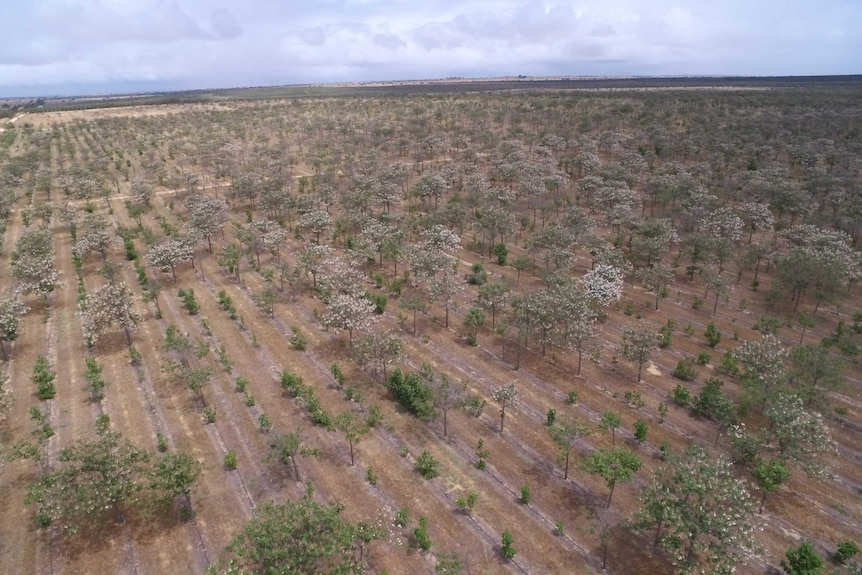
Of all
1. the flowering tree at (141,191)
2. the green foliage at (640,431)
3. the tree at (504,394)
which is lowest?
the green foliage at (640,431)

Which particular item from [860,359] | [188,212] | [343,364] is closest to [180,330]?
[343,364]

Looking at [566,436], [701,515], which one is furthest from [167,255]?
[701,515]

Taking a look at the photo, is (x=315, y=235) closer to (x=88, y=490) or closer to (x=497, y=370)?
(x=497, y=370)

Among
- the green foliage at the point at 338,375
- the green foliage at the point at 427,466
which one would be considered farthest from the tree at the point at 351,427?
the green foliage at the point at 427,466

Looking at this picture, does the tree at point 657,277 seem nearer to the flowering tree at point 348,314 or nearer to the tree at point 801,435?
the tree at point 801,435

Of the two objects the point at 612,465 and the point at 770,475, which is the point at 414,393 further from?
the point at 770,475

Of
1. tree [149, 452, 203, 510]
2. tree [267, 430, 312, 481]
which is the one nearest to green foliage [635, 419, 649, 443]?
tree [267, 430, 312, 481]
